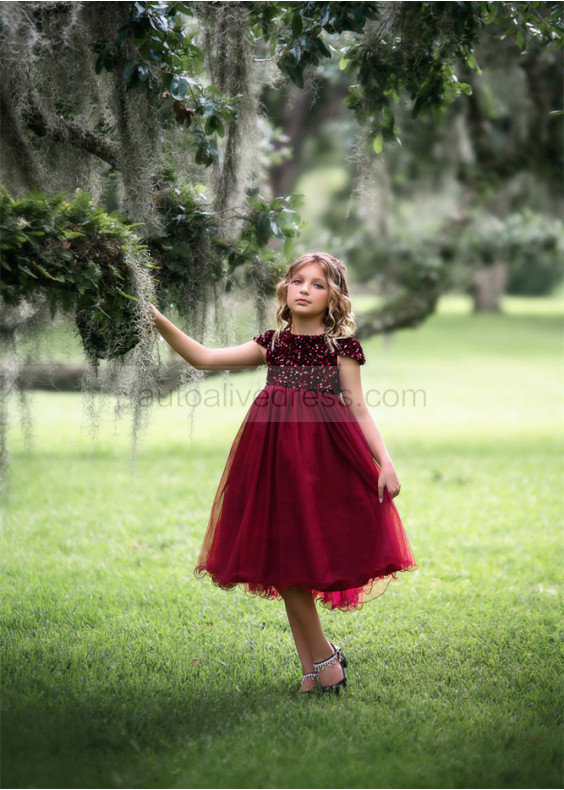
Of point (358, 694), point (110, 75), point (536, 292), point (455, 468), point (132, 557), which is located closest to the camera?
point (358, 694)

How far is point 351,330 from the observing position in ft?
11.2

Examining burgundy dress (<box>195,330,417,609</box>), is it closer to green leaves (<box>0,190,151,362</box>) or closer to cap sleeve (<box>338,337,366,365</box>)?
cap sleeve (<box>338,337,366,365</box>)

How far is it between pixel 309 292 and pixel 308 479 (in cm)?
76

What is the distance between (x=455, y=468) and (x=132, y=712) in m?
5.54

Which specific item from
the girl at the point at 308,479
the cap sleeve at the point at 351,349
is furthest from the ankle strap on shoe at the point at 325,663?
the cap sleeve at the point at 351,349

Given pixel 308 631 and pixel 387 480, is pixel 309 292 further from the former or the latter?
pixel 308 631

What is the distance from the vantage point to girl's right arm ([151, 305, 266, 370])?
3.34 meters

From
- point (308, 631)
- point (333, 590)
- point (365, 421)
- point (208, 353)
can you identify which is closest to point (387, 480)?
point (365, 421)

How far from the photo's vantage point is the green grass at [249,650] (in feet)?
9.02

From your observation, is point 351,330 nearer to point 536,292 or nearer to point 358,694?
point 358,694

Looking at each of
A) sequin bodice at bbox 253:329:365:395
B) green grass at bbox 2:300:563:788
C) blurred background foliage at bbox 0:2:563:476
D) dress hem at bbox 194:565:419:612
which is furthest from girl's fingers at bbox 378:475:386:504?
blurred background foliage at bbox 0:2:563:476

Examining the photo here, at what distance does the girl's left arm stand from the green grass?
854 mm

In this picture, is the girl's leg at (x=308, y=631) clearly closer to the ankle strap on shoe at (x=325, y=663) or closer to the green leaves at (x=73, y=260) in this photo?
the ankle strap on shoe at (x=325, y=663)

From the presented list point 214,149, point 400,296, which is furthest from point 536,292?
point 214,149
